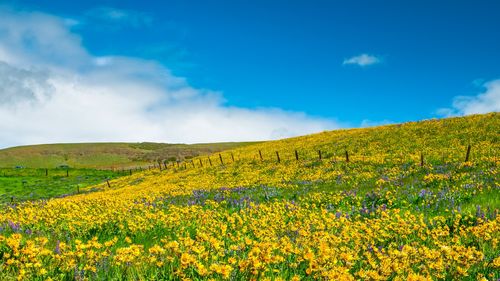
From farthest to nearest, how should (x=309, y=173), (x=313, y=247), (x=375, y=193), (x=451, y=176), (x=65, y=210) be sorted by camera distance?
1. (x=309, y=173)
2. (x=451, y=176)
3. (x=375, y=193)
4. (x=65, y=210)
5. (x=313, y=247)

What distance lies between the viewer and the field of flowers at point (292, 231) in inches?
197

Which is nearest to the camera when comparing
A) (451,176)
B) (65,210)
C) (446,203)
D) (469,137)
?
(65,210)

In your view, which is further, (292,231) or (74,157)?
(74,157)

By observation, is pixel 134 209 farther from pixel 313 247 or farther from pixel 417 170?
pixel 417 170

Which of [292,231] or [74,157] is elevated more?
[292,231]

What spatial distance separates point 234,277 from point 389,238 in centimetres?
534

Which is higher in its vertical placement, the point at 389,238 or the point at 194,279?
the point at 194,279

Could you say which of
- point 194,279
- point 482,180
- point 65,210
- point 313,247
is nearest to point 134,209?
point 65,210

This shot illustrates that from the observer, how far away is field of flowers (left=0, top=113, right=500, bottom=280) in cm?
501

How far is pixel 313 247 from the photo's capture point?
6992 mm

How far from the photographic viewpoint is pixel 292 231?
368 inches

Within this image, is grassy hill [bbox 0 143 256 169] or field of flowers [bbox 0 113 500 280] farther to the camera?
grassy hill [bbox 0 143 256 169]

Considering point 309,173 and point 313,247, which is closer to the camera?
point 313,247

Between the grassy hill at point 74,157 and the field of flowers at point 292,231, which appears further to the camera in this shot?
the grassy hill at point 74,157
